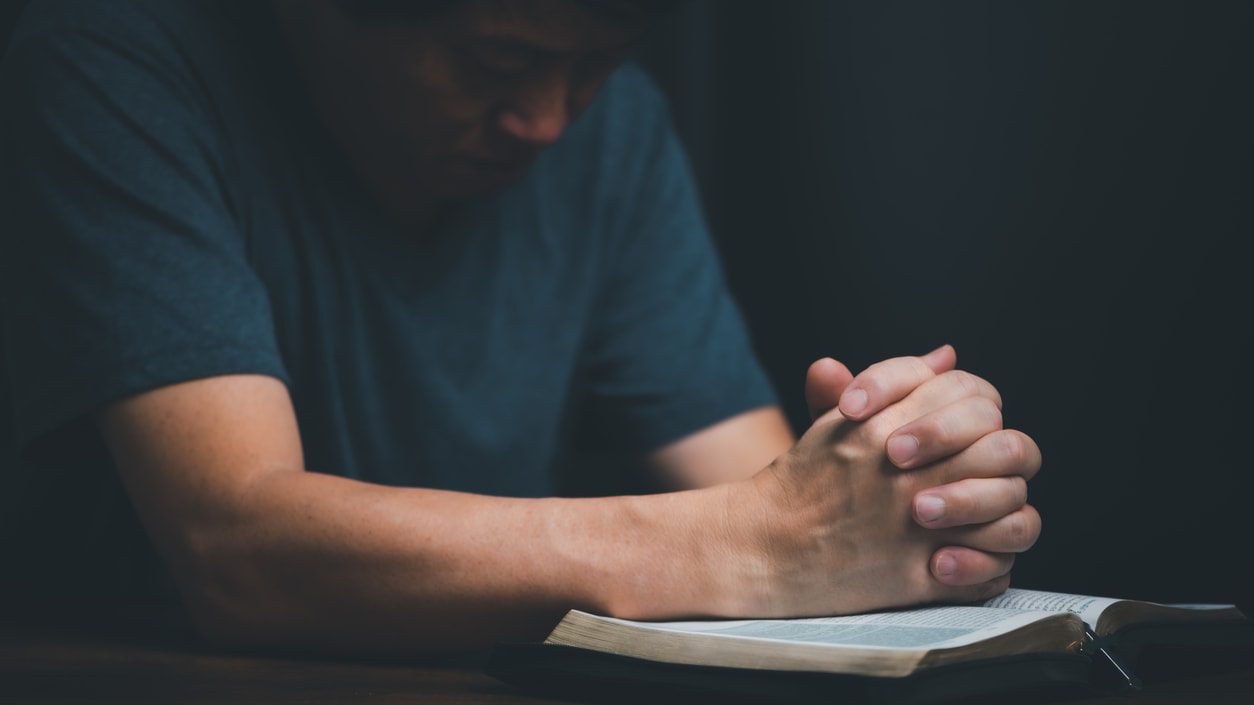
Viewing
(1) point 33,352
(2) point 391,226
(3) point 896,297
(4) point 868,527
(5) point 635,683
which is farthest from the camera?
(3) point 896,297

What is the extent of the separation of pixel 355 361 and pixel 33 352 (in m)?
0.32

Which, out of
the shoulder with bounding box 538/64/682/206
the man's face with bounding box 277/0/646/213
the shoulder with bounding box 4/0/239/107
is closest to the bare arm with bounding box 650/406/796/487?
the shoulder with bounding box 538/64/682/206

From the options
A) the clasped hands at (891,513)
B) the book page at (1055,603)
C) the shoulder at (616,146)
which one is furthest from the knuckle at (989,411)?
the shoulder at (616,146)

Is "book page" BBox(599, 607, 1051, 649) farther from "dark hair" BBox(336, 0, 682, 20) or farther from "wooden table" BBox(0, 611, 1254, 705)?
"dark hair" BBox(336, 0, 682, 20)

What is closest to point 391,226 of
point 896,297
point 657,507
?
point 657,507

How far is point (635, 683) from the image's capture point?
0.59m

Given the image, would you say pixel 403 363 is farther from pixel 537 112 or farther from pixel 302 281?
pixel 537 112

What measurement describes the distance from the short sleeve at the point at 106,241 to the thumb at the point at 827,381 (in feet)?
1.33

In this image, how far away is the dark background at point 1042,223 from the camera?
53.9 inches

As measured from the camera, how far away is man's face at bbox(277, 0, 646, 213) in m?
0.89

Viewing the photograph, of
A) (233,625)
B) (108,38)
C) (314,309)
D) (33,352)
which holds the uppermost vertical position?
(108,38)

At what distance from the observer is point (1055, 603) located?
28.0 inches

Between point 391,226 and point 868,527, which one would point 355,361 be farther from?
point 868,527

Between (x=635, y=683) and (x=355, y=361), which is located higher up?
(x=355, y=361)
